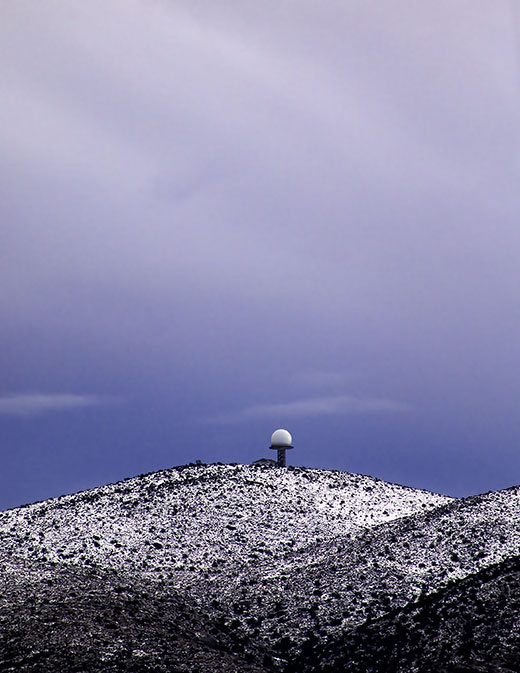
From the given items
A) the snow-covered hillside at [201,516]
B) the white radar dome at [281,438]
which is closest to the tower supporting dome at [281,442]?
the white radar dome at [281,438]

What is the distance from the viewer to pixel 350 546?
24984 mm

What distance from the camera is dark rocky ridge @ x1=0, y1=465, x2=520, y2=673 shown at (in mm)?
16719

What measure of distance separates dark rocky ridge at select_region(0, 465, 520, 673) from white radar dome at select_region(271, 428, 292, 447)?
13.2 ft

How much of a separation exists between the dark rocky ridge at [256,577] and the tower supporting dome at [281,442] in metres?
4.01

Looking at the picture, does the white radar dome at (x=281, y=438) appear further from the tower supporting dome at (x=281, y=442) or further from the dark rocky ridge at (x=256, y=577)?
the dark rocky ridge at (x=256, y=577)

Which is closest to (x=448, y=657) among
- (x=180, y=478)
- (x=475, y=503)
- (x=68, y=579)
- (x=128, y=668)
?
(x=128, y=668)

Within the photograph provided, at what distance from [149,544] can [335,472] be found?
1193 cm

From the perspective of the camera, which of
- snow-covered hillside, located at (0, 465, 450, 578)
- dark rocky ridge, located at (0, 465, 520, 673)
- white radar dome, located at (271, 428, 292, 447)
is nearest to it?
dark rocky ridge, located at (0, 465, 520, 673)

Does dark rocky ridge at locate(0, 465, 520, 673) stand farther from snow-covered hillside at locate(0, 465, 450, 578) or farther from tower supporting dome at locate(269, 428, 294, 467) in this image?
tower supporting dome at locate(269, 428, 294, 467)

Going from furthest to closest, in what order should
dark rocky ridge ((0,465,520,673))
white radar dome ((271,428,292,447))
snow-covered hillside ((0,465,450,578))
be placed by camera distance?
white radar dome ((271,428,292,447))
snow-covered hillside ((0,465,450,578))
dark rocky ridge ((0,465,520,673))

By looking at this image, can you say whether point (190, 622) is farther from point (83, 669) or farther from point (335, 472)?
point (335, 472)

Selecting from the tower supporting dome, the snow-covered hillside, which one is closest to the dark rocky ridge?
the snow-covered hillside

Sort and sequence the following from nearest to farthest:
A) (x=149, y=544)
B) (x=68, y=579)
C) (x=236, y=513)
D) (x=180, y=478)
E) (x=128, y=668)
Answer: (x=128, y=668), (x=68, y=579), (x=149, y=544), (x=236, y=513), (x=180, y=478)

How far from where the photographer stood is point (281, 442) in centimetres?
3922
